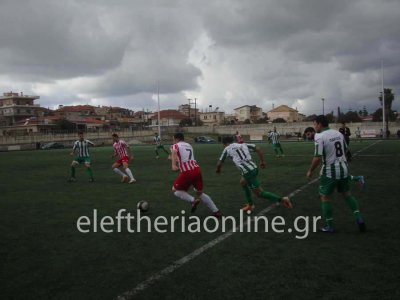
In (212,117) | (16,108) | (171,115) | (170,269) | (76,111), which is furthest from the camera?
(212,117)

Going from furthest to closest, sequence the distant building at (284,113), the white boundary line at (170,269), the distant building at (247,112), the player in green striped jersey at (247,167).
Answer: the distant building at (247,112) → the distant building at (284,113) → the player in green striped jersey at (247,167) → the white boundary line at (170,269)

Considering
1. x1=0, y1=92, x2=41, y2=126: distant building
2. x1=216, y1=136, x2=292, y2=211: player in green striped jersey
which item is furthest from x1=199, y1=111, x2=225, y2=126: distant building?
x1=216, y1=136, x2=292, y2=211: player in green striped jersey

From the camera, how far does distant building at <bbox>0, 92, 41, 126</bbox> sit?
103 m

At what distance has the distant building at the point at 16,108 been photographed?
339 feet

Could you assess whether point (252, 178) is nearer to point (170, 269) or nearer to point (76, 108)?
point (170, 269)

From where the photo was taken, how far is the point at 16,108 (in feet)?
340

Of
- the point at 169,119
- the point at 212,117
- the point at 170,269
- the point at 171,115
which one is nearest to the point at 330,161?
the point at 170,269

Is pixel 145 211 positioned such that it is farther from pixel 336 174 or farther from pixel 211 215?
pixel 336 174

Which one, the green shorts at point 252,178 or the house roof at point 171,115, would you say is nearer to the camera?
the green shorts at point 252,178

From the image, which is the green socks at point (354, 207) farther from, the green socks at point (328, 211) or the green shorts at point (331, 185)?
the green socks at point (328, 211)

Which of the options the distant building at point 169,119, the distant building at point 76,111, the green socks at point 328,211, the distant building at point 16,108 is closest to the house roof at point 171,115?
the distant building at point 169,119

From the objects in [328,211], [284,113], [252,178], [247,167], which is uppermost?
[284,113]

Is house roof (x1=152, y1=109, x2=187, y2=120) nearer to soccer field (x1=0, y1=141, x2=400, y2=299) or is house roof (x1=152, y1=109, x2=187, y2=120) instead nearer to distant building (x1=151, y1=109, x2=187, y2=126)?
distant building (x1=151, y1=109, x2=187, y2=126)

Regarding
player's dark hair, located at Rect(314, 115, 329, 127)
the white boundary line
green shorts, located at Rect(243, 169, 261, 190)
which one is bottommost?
the white boundary line
